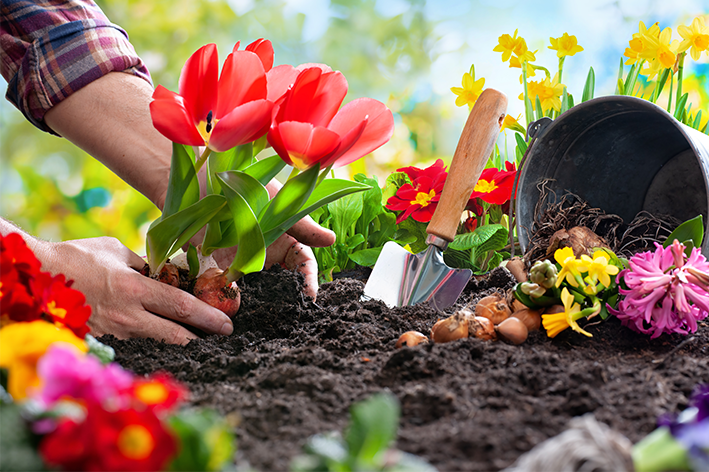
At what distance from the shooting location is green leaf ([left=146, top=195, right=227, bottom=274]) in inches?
30.9

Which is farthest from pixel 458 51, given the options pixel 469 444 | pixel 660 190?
pixel 469 444

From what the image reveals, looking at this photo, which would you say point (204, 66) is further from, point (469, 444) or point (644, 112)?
point (644, 112)

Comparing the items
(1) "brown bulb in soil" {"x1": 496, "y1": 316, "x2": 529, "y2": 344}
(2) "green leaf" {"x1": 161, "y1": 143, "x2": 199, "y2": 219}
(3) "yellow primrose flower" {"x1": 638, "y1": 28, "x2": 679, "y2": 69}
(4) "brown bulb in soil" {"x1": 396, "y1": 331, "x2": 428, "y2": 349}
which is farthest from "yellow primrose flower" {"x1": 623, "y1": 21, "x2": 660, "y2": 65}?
(2) "green leaf" {"x1": 161, "y1": 143, "x2": 199, "y2": 219}

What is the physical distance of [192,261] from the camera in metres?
0.92

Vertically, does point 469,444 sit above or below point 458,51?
below

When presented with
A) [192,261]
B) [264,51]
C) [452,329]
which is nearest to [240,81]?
[264,51]

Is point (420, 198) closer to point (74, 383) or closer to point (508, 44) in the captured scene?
point (508, 44)

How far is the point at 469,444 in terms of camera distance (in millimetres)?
411

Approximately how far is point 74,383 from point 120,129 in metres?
0.88

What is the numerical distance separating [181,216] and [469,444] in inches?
22.1

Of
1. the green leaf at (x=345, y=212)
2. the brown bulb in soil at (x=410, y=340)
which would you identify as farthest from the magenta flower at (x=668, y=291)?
the green leaf at (x=345, y=212)

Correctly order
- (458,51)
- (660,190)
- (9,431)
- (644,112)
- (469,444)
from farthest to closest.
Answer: (458,51)
(660,190)
(644,112)
(469,444)
(9,431)

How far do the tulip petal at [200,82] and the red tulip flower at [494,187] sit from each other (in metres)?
0.87

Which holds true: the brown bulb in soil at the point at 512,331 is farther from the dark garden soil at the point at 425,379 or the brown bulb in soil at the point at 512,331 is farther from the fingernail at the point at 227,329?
the fingernail at the point at 227,329
